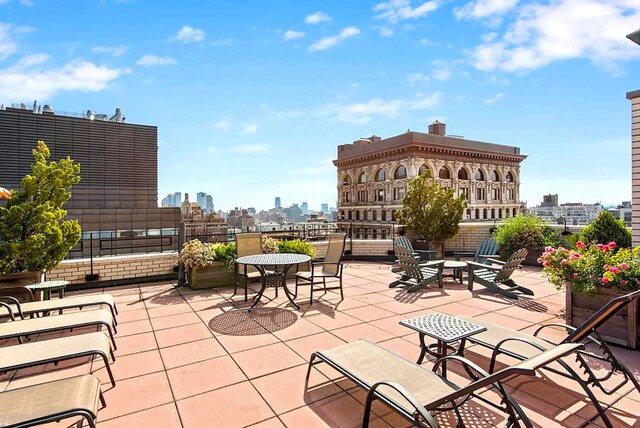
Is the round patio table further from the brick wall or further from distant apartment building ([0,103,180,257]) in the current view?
distant apartment building ([0,103,180,257])

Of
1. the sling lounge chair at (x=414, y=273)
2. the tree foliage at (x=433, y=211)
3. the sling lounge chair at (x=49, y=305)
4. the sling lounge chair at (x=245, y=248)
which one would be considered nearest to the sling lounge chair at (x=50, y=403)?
the sling lounge chair at (x=49, y=305)

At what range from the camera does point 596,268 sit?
430 centimetres

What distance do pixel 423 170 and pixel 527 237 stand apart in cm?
3840

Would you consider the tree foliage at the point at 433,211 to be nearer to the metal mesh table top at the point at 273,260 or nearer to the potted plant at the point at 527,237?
the potted plant at the point at 527,237

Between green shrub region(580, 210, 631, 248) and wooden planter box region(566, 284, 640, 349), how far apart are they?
527 centimetres

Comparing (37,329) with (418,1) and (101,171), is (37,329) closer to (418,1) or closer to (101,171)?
(418,1)

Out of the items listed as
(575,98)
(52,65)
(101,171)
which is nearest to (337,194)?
(101,171)

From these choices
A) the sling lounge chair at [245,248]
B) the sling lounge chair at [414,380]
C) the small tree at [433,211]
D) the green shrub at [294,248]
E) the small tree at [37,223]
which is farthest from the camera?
the small tree at [433,211]

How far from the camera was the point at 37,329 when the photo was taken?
3424 mm

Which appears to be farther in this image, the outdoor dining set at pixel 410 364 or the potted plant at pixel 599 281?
the potted plant at pixel 599 281

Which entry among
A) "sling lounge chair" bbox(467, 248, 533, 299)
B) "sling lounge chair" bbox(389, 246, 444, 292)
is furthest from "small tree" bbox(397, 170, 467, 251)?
"sling lounge chair" bbox(467, 248, 533, 299)

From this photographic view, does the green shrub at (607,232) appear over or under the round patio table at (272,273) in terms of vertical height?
over

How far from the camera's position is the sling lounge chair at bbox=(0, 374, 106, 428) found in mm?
1922

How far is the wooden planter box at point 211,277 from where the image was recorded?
7.13 m
